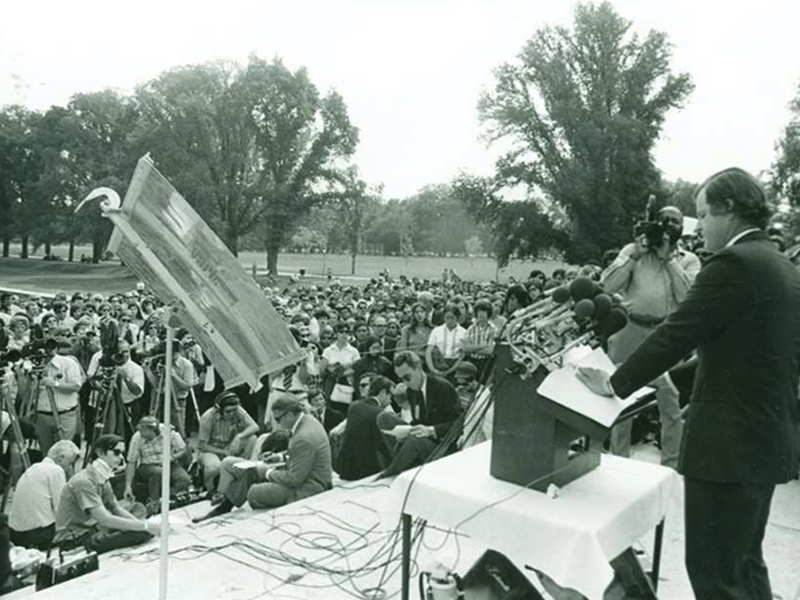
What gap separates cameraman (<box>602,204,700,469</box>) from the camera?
4.65 metres

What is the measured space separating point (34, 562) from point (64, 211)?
50203 millimetres

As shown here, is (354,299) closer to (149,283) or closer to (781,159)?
(149,283)

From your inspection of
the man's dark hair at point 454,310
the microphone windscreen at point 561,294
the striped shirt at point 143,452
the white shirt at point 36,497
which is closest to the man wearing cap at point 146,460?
the striped shirt at point 143,452

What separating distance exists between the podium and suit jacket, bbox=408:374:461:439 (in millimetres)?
3703

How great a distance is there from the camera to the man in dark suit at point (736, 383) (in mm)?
2318

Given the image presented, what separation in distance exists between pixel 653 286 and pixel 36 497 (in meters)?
5.14

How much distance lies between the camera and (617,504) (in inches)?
107

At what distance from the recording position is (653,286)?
4758 mm

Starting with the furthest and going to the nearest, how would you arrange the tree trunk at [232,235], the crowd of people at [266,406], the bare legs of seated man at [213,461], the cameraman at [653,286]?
the tree trunk at [232,235]
the bare legs of seated man at [213,461]
the crowd of people at [266,406]
the cameraman at [653,286]

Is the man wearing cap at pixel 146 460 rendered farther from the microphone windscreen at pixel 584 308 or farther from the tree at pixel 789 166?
the tree at pixel 789 166

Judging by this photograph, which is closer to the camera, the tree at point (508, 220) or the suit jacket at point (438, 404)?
the suit jacket at point (438, 404)

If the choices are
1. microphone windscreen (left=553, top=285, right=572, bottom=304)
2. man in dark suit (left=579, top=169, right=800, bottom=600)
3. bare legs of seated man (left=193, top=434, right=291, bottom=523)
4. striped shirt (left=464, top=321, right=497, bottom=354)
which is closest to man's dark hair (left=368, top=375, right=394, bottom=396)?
bare legs of seated man (left=193, top=434, right=291, bottom=523)

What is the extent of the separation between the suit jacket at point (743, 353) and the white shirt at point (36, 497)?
544 centimetres

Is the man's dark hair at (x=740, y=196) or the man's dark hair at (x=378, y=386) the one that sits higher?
the man's dark hair at (x=740, y=196)
